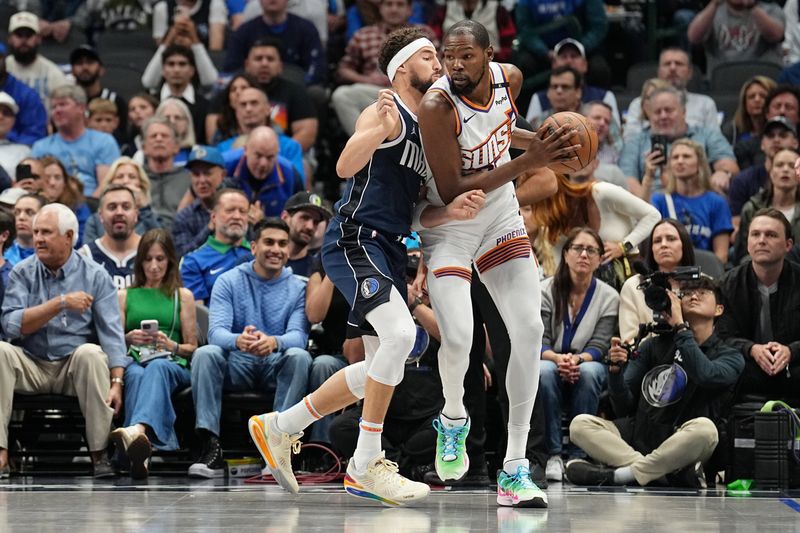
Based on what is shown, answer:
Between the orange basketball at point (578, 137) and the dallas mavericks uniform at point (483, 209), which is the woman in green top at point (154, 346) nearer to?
the dallas mavericks uniform at point (483, 209)

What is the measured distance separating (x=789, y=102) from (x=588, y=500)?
18.4 ft

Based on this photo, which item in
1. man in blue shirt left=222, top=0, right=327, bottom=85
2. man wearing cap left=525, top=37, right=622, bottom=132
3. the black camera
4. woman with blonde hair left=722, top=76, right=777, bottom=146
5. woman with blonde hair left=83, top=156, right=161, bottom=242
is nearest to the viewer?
the black camera

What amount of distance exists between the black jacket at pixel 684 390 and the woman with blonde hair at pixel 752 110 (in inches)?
153

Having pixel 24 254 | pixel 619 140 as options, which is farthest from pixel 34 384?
pixel 619 140

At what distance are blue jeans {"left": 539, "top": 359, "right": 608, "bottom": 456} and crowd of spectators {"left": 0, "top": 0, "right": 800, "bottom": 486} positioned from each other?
0.05ft

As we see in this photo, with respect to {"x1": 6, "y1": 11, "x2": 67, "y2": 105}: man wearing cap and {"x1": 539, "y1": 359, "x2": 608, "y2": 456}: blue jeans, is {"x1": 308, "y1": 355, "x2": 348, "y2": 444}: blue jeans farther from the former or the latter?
{"x1": 6, "y1": 11, "x2": 67, "y2": 105}: man wearing cap

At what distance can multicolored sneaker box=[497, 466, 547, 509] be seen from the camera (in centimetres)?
599

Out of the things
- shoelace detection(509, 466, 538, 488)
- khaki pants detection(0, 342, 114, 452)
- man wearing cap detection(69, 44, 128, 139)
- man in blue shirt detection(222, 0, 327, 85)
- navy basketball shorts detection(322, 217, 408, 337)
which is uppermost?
man in blue shirt detection(222, 0, 327, 85)

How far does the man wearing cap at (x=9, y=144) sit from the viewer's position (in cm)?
1108

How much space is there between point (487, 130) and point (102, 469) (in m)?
3.32

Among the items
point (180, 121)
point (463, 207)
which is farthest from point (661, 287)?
point (180, 121)

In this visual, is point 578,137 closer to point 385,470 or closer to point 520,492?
point 520,492

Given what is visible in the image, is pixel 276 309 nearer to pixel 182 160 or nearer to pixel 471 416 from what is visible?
pixel 471 416

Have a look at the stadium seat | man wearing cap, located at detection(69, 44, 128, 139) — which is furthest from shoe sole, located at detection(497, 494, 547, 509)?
the stadium seat
